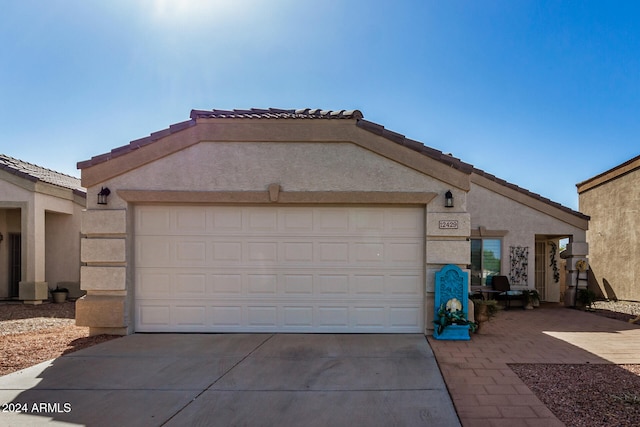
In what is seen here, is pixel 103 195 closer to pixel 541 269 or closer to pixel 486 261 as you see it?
pixel 486 261

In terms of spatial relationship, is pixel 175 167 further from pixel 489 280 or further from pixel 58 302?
pixel 489 280

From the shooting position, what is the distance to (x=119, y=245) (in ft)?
23.5

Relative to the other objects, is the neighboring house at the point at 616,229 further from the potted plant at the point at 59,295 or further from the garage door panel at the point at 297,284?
the potted plant at the point at 59,295

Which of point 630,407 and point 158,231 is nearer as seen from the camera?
point 630,407

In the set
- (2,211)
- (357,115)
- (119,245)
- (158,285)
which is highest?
(357,115)

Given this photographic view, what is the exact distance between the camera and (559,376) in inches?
200

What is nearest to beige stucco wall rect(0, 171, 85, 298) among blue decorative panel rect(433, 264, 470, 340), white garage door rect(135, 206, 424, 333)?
white garage door rect(135, 206, 424, 333)

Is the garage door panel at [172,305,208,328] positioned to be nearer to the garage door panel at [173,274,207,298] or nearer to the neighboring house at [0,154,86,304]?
the garage door panel at [173,274,207,298]

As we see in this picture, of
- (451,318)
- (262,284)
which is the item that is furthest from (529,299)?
(262,284)

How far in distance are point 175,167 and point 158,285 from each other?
7.33ft

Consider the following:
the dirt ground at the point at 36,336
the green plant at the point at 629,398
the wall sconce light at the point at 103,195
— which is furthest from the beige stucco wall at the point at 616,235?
the dirt ground at the point at 36,336

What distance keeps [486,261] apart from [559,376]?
770cm

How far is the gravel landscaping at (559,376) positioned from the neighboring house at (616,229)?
10880 millimetres

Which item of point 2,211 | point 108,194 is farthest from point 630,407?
point 2,211
